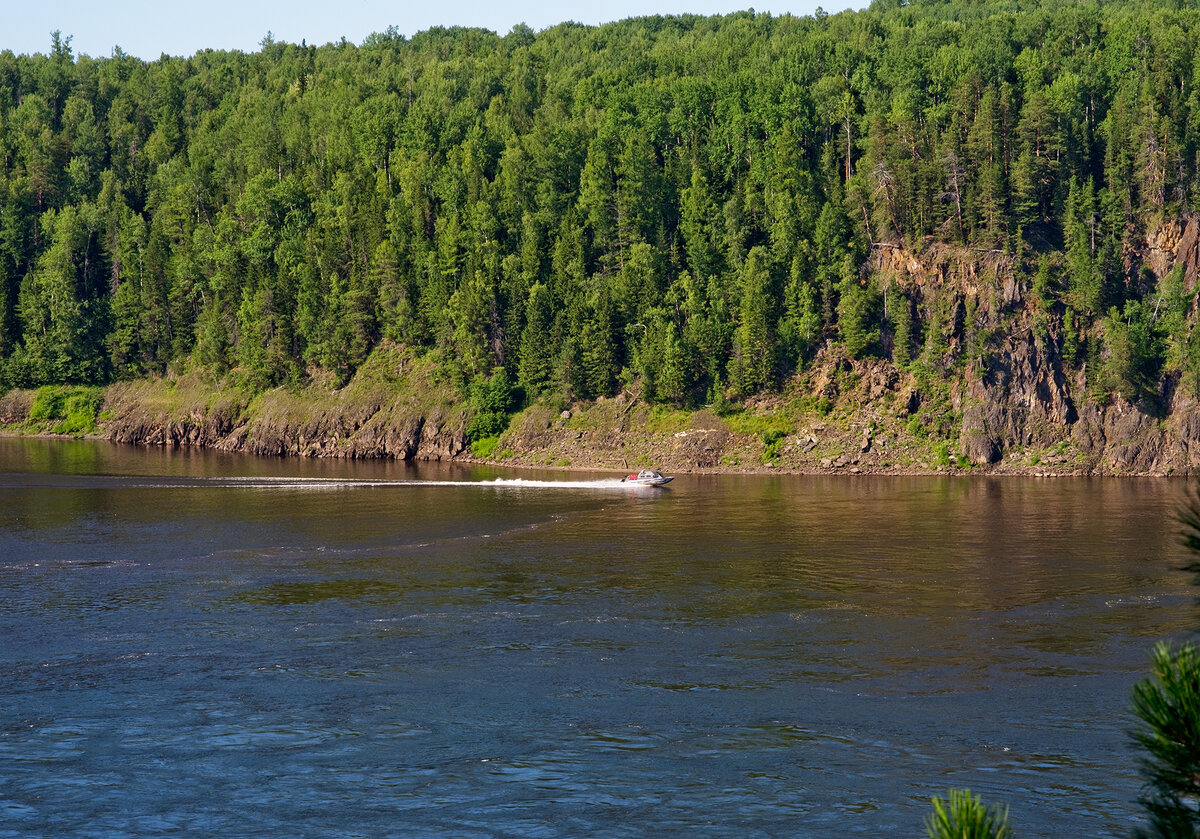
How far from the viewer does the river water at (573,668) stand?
1495 inches

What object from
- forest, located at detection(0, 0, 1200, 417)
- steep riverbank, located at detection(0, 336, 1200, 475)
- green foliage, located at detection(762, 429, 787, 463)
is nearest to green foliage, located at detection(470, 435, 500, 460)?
steep riverbank, located at detection(0, 336, 1200, 475)

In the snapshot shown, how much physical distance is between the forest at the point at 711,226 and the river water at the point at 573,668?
158 ft

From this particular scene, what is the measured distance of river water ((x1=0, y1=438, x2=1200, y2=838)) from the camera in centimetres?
3797

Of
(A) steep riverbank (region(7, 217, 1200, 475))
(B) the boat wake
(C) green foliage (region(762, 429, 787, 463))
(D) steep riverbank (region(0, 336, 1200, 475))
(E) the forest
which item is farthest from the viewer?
(E) the forest

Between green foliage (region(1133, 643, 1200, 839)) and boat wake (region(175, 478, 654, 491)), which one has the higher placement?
green foliage (region(1133, 643, 1200, 839))

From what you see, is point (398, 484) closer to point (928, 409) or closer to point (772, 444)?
point (772, 444)

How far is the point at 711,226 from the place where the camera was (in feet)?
523

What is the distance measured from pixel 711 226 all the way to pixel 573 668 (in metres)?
115

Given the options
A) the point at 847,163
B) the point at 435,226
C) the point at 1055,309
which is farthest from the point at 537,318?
the point at 1055,309

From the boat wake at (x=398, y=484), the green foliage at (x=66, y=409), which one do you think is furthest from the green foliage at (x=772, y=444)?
the green foliage at (x=66, y=409)

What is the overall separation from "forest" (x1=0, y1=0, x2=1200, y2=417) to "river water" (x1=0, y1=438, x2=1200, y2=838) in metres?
48.2

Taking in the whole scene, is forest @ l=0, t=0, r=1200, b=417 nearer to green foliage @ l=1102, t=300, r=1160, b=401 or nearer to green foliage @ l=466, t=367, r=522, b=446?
green foliage @ l=1102, t=300, r=1160, b=401

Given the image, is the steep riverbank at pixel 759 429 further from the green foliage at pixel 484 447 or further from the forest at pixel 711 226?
the forest at pixel 711 226

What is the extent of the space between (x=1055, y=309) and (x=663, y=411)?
47703 mm
